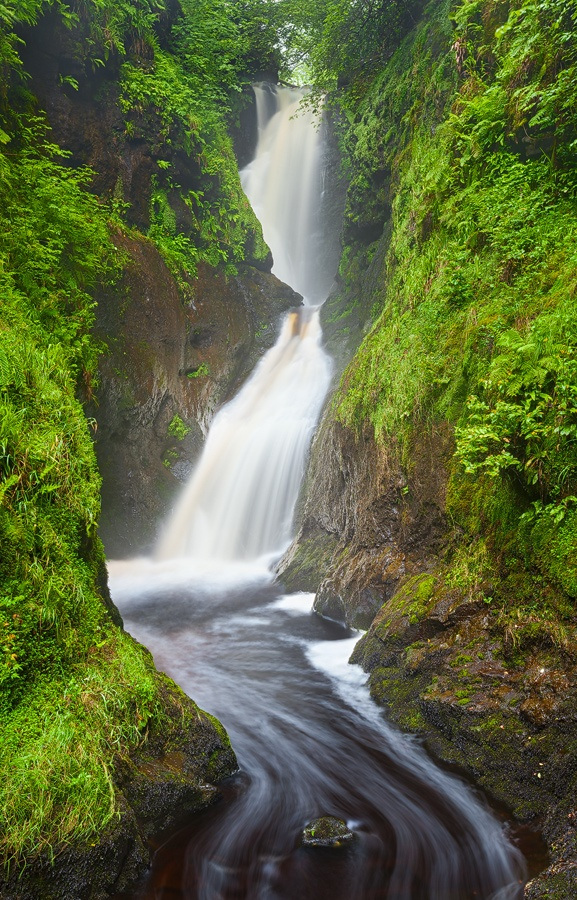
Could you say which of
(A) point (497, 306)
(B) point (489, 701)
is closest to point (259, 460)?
(A) point (497, 306)

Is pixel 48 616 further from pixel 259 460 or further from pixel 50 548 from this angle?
pixel 259 460

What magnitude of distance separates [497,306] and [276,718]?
16.3 feet

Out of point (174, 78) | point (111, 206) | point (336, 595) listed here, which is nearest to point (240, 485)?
point (336, 595)

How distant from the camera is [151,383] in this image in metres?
12.5

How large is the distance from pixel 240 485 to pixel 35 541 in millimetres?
8891

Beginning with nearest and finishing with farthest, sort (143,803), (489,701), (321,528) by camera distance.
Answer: (143,803), (489,701), (321,528)

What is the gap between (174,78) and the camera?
14422 mm

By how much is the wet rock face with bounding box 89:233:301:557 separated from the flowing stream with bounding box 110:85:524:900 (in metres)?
0.59

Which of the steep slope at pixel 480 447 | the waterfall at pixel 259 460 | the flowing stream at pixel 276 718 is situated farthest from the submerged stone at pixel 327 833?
the waterfall at pixel 259 460

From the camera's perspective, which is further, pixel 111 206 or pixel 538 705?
pixel 111 206

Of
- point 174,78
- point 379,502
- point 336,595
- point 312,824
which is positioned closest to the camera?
point 312,824

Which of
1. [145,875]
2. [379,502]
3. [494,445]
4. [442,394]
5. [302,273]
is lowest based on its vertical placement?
[145,875]

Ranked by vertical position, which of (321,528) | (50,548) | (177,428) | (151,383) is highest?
(151,383)

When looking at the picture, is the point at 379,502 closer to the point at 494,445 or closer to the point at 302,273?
the point at 494,445
